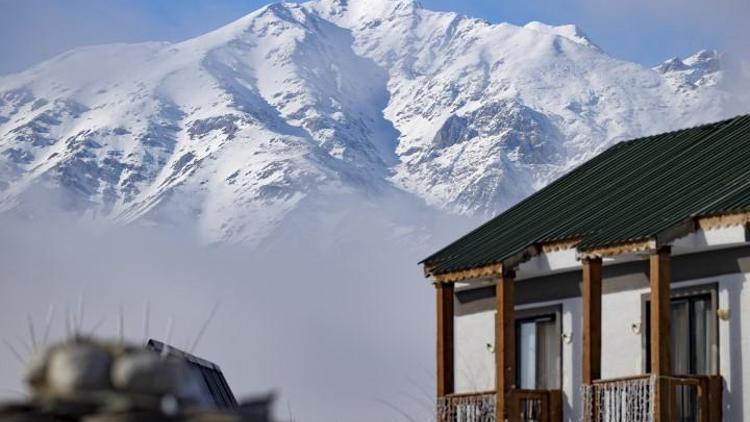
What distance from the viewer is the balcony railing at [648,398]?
24.4 m

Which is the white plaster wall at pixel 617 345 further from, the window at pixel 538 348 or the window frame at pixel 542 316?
the window at pixel 538 348

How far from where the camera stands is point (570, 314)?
93.9ft

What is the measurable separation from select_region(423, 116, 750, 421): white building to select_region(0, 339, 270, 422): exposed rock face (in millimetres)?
14510

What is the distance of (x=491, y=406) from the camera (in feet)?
91.2

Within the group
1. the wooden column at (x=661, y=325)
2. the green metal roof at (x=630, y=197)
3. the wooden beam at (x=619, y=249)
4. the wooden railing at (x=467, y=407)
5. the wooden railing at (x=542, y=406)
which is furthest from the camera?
the wooden railing at (x=542, y=406)

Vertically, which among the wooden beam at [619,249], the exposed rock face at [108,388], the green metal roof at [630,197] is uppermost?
the green metal roof at [630,197]

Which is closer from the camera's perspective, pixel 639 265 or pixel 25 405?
pixel 25 405

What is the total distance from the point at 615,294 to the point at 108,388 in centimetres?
1794

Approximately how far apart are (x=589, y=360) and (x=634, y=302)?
5.19 feet

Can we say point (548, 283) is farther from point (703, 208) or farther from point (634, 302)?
point (703, 208)

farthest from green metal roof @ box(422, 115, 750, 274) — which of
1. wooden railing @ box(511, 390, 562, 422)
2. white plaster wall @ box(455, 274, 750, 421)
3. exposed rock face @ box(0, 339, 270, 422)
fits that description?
exposed rock face @ box(0, 339, 270, 422)

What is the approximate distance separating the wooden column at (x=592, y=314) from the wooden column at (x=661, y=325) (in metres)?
1.30

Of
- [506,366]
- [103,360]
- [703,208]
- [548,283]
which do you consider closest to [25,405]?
[103,360]

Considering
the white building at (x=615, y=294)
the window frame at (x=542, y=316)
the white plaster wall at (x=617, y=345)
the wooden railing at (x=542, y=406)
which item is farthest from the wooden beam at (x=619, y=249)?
the window frame at (x=542, y=316)
